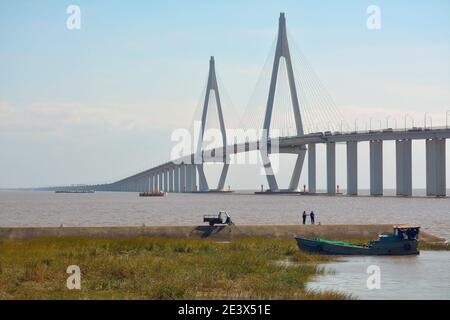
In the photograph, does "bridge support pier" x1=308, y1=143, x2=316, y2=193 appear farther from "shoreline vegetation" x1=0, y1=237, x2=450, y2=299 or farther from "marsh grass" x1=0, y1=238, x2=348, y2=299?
"marsh grass" x1=0, y1=238, x2=348, y2=299

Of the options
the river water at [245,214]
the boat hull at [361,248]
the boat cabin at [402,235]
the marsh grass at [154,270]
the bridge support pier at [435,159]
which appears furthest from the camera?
the bridge support pier at [435,159]

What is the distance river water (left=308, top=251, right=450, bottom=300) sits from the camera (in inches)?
1038

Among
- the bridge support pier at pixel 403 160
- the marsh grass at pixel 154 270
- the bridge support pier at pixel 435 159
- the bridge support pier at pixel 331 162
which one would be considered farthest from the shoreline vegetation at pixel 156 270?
the bridge support pier at pixel 331 162

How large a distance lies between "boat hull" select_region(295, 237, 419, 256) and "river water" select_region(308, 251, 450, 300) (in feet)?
1.98

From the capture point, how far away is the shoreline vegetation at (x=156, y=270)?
76.5 ft

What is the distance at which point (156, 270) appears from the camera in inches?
1074

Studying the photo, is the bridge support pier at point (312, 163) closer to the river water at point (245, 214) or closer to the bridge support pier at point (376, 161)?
the bridge support pier at point (376, 161)

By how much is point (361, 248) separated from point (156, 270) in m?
13.7

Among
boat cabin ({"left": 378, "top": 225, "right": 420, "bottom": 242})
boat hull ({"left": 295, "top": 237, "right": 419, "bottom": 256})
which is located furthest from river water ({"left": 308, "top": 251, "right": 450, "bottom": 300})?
boat cabin ({"left": 378, "top": 225, "right": 420, "bottom": 242})

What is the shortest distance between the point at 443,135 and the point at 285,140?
3040 centimetres
